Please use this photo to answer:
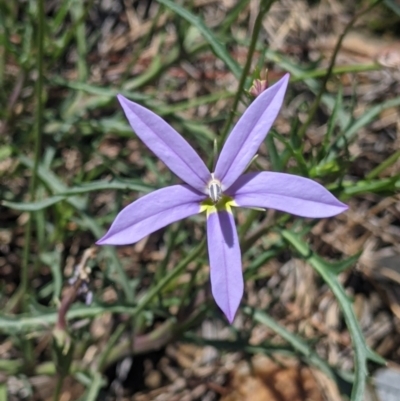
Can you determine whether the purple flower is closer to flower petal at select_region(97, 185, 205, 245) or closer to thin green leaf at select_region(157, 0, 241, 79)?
flower petal at select_region(97, 185, 205, 245)

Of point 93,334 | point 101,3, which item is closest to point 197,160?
point 93,334

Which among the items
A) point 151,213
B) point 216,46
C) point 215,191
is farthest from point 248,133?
point 216,46

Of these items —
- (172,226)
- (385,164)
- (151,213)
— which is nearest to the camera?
(151,213)

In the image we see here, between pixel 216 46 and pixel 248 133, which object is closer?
pixel 248 133

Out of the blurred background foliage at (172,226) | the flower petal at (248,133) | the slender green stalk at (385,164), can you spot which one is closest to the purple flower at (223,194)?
the flower petal at (248,133)

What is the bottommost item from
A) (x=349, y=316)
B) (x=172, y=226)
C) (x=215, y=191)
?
(x=172, y=226)

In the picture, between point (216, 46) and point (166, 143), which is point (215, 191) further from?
point (216, 46)

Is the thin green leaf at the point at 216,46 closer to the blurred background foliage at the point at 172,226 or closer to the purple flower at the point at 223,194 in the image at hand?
the blurred background foliage at the point at 172,226
